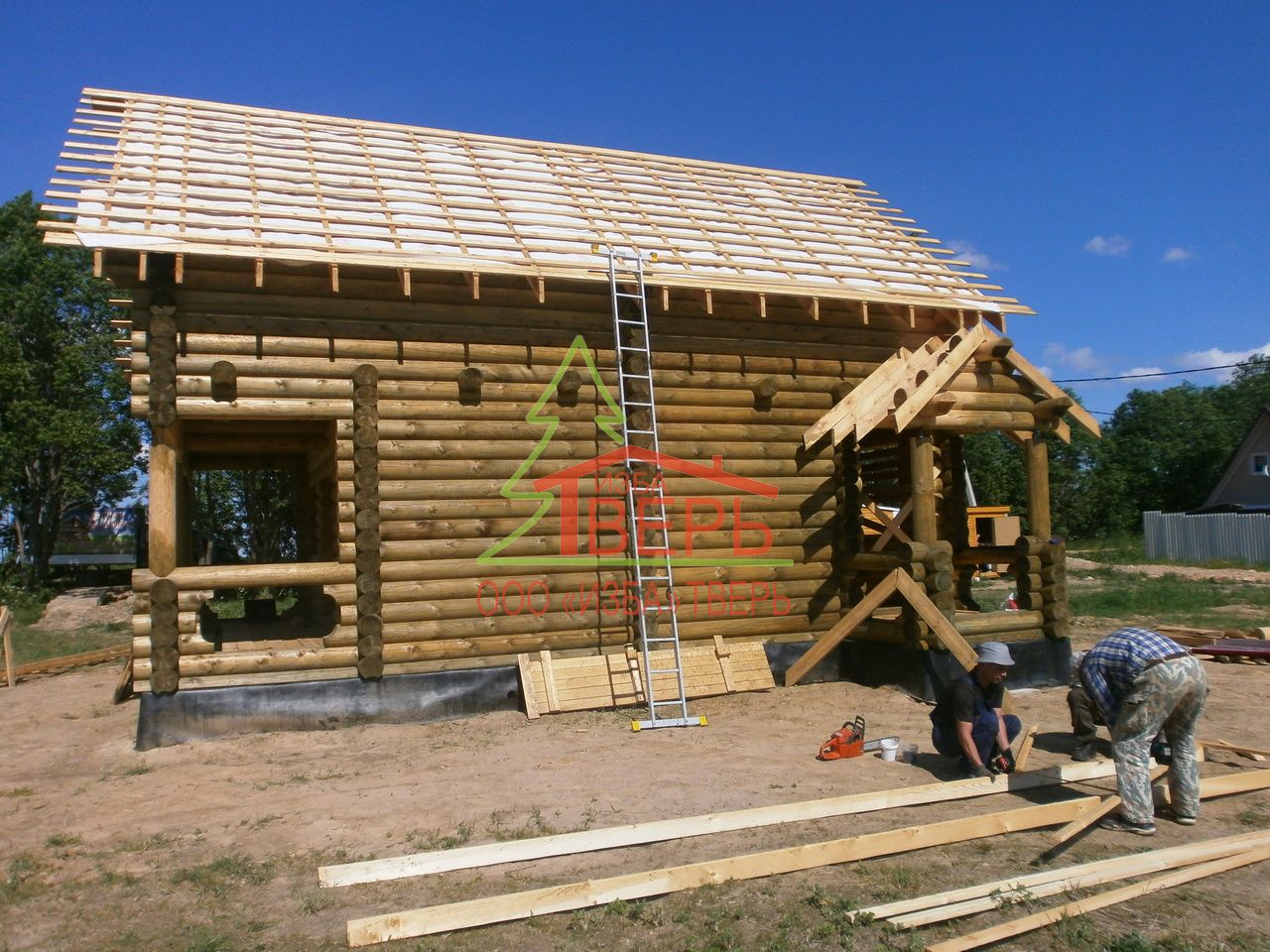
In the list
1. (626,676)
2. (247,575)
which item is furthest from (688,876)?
(247,575)

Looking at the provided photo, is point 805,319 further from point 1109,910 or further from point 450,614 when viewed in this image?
point 1109,910

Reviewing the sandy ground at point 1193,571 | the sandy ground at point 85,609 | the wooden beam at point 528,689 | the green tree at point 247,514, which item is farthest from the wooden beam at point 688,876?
the sandy ground at point 1193,571

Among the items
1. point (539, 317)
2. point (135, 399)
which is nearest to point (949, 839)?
point (539, 317)

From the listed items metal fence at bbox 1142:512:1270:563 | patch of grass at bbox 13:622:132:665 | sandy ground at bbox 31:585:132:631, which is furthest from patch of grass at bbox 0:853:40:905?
metal fence at bbox 1142:512:1270:563

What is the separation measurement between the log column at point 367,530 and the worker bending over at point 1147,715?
660 cm

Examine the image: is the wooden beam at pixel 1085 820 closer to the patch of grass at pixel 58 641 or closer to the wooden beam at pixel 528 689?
the wooden beam at pixel 528 689

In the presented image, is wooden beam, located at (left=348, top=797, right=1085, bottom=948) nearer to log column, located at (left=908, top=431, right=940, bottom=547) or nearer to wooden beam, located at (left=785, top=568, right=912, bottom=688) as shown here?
wooden beam, located at (left=785, top=568, right=912, bottom=688)

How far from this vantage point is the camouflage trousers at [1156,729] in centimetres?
610

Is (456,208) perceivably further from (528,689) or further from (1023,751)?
(1023,751)

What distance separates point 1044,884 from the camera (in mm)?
5074

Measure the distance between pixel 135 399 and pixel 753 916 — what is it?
7461 millimetres

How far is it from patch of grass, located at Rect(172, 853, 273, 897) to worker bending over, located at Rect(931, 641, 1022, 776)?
16.0 ft

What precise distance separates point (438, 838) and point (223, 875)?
4.21ft

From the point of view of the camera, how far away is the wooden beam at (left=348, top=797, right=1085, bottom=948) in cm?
466
